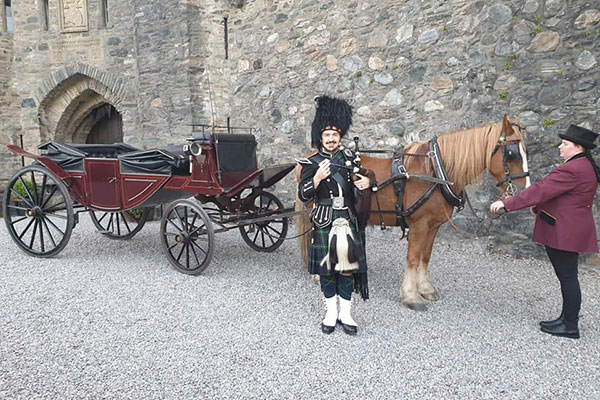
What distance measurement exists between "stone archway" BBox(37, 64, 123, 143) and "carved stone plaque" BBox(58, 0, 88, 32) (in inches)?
37.3

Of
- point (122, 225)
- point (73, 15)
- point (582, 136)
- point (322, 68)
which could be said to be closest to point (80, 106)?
point (73, 15)

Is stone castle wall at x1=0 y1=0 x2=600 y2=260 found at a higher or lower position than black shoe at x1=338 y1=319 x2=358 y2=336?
higher

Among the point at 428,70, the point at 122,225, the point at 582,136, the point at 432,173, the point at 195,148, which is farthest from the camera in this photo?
the point at 122,225

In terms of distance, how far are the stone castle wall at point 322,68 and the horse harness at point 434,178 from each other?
1906 mm

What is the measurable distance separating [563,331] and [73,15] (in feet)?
38.5

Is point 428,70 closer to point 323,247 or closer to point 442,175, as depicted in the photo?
point 442,175

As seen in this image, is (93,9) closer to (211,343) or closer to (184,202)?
→ (184,202)

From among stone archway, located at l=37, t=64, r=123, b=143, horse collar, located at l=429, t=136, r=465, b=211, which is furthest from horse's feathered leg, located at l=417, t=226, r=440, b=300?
stone archway, located at l=37, t=64, r=123, b=143

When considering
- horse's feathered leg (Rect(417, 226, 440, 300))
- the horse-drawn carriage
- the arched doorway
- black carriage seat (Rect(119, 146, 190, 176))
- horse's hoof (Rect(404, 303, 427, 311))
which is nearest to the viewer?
horse's hoof (Rect(404, 303, 427, 311))

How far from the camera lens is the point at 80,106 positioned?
1086 centimetres

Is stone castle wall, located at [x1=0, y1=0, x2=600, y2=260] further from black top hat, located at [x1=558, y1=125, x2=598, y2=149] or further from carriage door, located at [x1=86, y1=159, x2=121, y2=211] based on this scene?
carriage door, located at [x1=86, y1=159, x2=121, y2=211]

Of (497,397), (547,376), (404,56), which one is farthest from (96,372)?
(404,56)

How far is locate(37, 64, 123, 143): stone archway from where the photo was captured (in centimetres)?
1002

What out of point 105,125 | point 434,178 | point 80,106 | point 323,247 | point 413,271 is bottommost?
point 413,271
